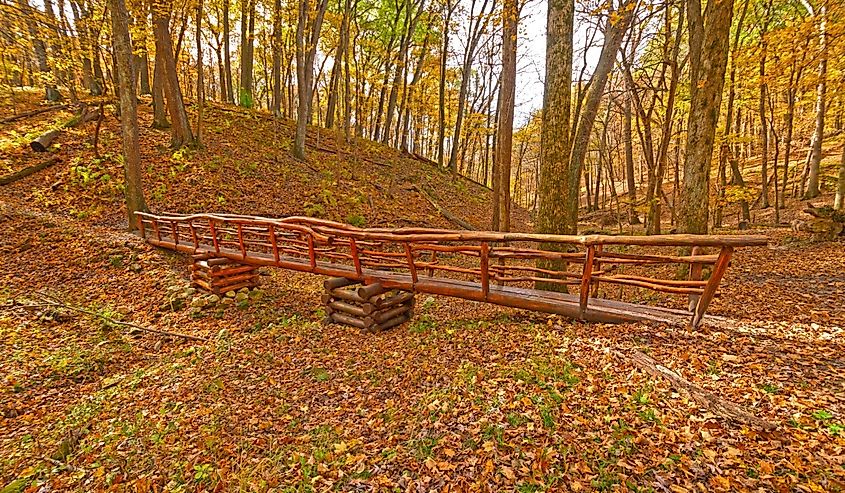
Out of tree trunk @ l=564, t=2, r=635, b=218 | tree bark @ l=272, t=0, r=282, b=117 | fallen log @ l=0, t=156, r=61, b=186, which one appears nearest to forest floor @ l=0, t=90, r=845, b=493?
fallen log @ l=0, t=156, r=61, b=186

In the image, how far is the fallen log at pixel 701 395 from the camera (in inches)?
123

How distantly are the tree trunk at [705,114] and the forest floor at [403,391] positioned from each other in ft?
5.90

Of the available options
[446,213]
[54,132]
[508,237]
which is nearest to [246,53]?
[54,132]

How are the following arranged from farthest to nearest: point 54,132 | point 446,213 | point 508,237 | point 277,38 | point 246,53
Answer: point 246,53
point 277,38
point 446,213
point 54,132
point 508,237

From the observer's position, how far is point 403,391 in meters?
4.79

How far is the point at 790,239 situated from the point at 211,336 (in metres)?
15.3

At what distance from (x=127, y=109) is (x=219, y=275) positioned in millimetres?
6486

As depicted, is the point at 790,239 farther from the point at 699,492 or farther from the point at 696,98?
the point at 699,492

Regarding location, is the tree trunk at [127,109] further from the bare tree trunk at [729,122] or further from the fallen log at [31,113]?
the bare tree trunk at [729,122]

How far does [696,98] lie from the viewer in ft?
23.2

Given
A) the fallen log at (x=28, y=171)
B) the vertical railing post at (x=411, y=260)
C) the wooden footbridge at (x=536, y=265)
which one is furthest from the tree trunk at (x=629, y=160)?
the fallen log at (x=28, y=171)

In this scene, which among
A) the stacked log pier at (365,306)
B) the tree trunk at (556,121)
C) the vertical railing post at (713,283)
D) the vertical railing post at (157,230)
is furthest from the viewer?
the vertical railing post at (157,230)

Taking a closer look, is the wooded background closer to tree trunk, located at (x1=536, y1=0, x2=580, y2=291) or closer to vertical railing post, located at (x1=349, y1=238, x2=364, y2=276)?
tree trunk, located at (x1=536, y1=0, x2=580, y2=291)

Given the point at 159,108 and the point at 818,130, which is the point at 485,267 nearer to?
the point at 818,130
